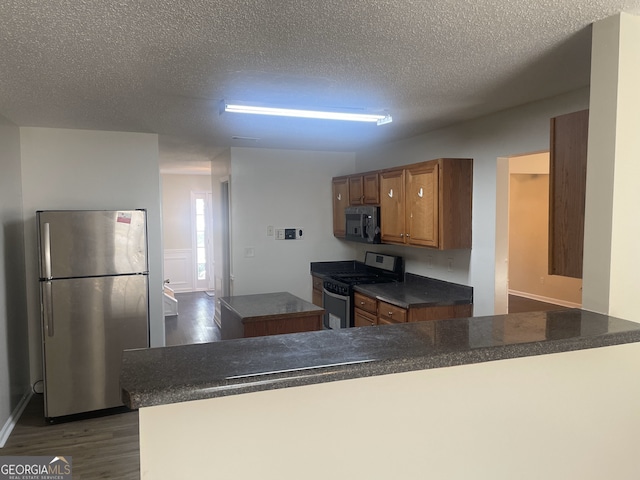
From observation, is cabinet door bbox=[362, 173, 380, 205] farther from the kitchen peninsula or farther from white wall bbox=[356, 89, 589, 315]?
the kitchen peninsula

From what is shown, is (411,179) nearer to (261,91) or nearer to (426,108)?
(426,108)

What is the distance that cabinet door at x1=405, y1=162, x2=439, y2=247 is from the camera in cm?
366

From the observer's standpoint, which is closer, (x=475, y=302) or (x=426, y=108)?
(x=426, y=108)

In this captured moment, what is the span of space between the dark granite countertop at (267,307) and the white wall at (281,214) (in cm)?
137

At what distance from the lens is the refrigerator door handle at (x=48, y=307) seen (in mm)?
3344

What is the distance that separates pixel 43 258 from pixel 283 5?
9.19 feet

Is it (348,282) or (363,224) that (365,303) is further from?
(363,224)

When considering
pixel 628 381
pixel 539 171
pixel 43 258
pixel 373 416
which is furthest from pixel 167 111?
pixel 539 171

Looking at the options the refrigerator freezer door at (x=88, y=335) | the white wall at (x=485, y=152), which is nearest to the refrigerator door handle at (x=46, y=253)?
the refrigerator freezer door at (x=88, y=335)

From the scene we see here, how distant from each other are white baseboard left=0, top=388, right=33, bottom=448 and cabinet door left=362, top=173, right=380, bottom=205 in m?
3.60

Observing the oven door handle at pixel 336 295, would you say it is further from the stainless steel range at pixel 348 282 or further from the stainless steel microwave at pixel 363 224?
the stainless steel microwave at pixel 363 224

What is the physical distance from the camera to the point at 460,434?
5.04 feet

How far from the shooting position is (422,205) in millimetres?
3805

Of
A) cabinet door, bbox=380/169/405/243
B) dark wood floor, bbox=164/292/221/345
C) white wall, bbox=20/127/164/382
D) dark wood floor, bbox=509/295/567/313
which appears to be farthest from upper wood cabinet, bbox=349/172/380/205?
dark wood floor, bbox=509/295/567/313
